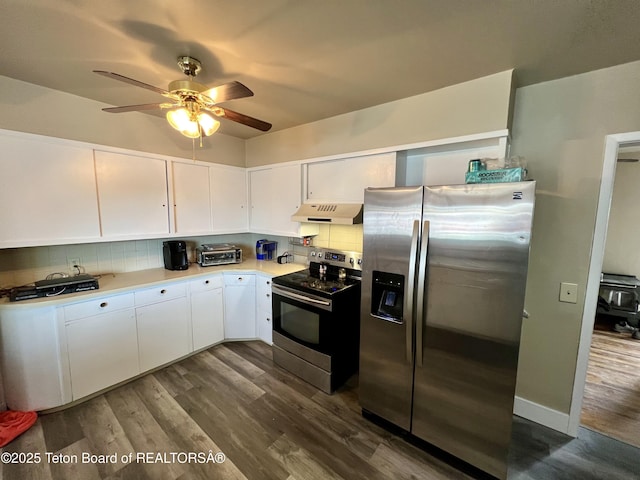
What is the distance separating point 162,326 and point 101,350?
474 mm

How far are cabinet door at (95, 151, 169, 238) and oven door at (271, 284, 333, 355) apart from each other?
4.78 ft

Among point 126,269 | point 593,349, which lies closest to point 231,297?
point 126,269

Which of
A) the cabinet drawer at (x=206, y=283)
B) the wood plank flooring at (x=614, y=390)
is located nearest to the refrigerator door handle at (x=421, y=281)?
the wood plank flooring at (x=614, y=390)

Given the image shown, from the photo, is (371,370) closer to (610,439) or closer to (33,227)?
(610,439)

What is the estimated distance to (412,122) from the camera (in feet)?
7.06

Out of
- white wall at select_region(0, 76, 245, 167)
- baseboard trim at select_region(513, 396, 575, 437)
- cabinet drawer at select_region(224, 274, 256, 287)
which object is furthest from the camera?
cabinet drawer at select_region(224, 274, 256, 287)

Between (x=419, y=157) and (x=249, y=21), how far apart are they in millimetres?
1666

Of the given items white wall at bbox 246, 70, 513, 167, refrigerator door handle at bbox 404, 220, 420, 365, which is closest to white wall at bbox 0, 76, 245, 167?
white wall at bbox 246, 70, 513, 167

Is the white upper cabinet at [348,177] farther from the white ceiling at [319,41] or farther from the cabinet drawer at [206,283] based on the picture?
the cabinet drawer at [206,283]

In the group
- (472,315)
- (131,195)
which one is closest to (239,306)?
(131,195)

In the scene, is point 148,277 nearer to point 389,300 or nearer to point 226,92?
point 226,92

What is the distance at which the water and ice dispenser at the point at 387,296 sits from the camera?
5.93ft

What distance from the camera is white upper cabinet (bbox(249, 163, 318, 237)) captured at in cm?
296

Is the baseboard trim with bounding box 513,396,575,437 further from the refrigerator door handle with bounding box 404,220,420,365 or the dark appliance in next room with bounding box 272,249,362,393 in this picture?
the dark appliance in next room with bounding box 272,249,362,393
